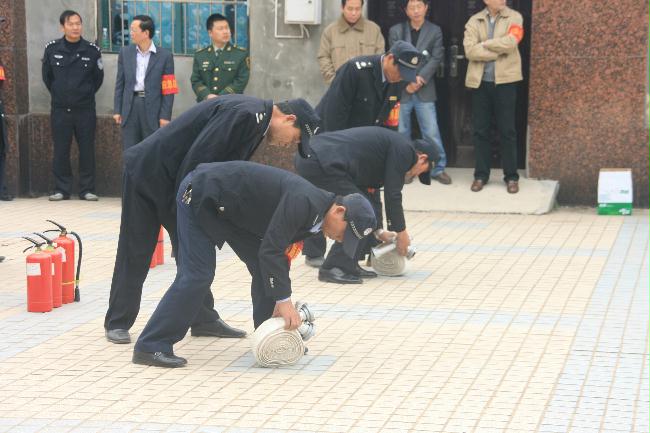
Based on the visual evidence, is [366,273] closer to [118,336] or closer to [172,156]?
[118,336]

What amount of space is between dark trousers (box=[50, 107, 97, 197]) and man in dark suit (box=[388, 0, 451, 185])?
132 inches

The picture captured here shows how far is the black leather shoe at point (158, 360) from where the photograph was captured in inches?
269

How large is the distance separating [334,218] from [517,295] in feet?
8.91

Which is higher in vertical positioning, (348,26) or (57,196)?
(348,26)

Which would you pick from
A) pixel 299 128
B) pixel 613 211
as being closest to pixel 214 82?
pixel 613 211

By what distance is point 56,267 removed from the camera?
8242 mm

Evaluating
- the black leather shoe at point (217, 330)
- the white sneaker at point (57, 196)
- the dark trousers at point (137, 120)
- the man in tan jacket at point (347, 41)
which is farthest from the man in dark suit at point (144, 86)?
the black leather shoe at point (217, 330)

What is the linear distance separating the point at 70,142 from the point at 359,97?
4.82 meters

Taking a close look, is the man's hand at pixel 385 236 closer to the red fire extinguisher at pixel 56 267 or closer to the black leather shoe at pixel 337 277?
the black leather shoe at pixel 337 277

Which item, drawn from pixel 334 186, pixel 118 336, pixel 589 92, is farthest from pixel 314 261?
pixel 589 92

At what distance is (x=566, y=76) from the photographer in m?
12.9

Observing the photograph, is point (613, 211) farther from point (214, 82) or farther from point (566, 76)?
point (214, 82)

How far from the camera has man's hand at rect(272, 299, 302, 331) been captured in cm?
670

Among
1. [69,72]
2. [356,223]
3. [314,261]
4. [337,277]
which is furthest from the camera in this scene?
[69,72]
